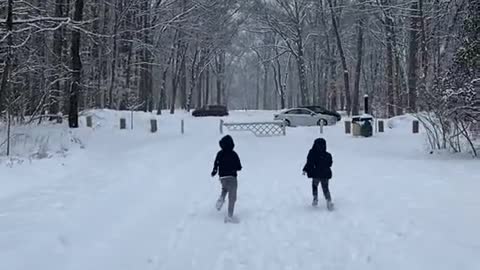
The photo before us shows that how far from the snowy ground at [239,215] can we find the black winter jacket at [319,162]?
75cm

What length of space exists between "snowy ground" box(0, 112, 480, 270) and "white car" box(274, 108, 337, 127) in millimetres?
22902

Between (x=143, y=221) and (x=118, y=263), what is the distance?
8.25ft

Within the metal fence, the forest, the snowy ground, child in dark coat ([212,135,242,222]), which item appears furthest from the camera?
the metal fence

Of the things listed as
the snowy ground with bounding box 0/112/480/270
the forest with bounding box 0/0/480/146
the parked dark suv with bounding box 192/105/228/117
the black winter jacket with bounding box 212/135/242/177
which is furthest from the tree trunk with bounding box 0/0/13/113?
the parked dark suv with bounding box 192/105/228/117

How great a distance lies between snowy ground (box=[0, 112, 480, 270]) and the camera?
7860mm

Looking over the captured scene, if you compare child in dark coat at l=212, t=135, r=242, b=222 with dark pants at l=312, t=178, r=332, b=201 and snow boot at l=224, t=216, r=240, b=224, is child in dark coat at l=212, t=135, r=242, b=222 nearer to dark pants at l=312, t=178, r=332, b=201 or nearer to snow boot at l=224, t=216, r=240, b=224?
snow boot at l=224, t=216, r=240, b=224

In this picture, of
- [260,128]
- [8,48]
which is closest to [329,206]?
[8,48]

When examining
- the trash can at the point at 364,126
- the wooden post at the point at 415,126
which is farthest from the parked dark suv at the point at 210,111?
the wooden post at the point at 415,126

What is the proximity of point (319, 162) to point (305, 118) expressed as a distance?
31.9 meters

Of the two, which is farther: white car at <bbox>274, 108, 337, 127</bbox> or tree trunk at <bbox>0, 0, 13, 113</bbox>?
white car at <bbox>274, 108, 337, 127</bbox>

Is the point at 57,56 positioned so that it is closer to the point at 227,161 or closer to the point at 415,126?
the point at 415,126

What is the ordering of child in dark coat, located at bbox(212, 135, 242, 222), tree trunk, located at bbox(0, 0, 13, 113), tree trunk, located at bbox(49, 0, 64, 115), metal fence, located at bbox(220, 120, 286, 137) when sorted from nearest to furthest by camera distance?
child in dark coat, located at bbox(212, 135, 242, 222), tree trunk, located at bbox(0, 0, 13, 113), tree trunk, located at bbox(49, 0, 64, 115), metal fence, located at bbox(220, 120, 286, 137)

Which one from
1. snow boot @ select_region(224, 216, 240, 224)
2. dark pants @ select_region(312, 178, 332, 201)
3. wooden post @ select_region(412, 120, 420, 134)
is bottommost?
snow boot @ select_region(224, 216, 240, 224)

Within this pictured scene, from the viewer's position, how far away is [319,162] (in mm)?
11469
